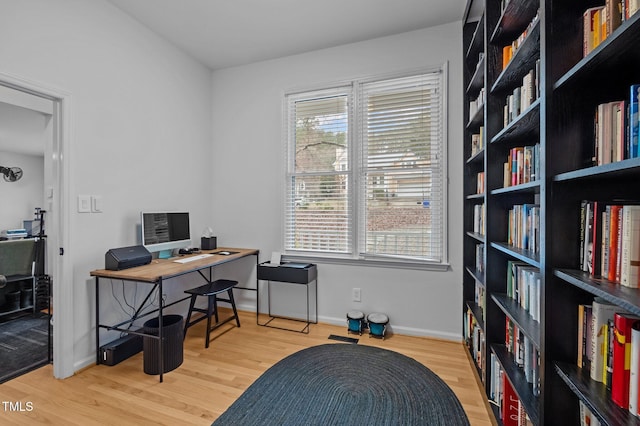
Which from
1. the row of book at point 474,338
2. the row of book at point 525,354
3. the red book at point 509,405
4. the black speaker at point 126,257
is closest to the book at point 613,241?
the row of book at point 525,354

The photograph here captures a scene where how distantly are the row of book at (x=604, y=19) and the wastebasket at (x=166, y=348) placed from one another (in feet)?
9.00

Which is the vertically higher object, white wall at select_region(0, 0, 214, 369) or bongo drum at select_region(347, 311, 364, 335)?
white wall at select_region(0, 0, 214, 369)

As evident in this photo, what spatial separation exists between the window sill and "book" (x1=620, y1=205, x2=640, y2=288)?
1.85 m

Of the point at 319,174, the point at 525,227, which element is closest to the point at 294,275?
the point at 319,174

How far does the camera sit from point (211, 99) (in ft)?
11.6

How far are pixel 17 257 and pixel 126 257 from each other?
77.6 inches

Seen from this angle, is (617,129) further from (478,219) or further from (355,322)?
(355,322)

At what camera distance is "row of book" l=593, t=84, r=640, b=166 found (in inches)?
32.6

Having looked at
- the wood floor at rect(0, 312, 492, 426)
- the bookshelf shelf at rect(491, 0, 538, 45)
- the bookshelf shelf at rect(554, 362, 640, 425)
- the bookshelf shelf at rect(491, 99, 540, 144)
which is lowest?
the wood floor at rect(0, 312, 492, 426)

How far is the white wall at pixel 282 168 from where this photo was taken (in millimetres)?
2656

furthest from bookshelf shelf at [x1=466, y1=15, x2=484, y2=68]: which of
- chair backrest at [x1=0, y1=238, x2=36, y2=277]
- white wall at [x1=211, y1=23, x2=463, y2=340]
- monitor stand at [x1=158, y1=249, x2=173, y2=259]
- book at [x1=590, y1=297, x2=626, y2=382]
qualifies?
chair backrest at [x1=0, y1=238, x2=36, y2=277]

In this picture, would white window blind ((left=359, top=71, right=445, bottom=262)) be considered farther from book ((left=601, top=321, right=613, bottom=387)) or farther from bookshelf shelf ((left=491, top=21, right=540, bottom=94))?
book ((left=601, top=321, right=613, bottom=387))

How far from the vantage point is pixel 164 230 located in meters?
2.71

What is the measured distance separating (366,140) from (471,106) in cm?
95
